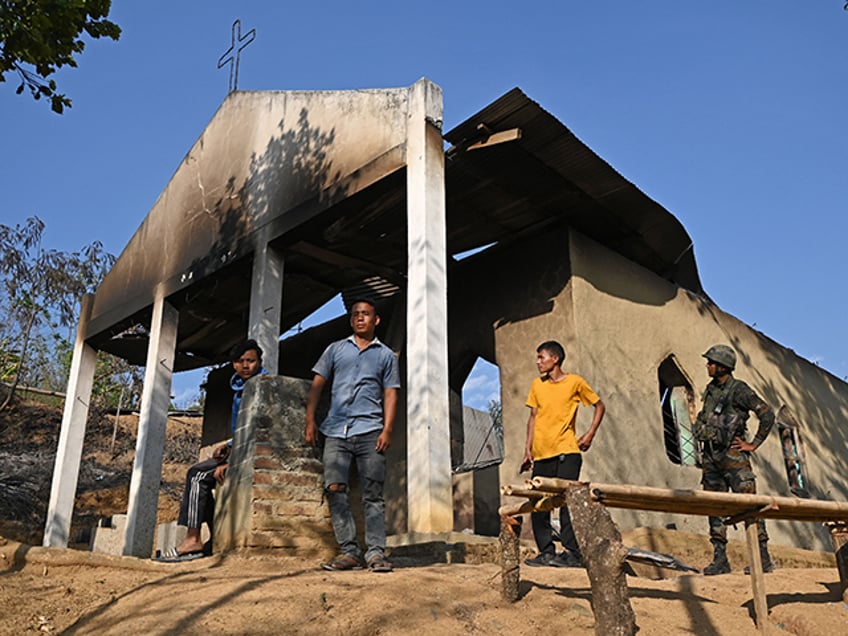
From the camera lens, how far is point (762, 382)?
12.0m

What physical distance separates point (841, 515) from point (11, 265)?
18.7 meters

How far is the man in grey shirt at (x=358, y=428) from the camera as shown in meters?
4.96

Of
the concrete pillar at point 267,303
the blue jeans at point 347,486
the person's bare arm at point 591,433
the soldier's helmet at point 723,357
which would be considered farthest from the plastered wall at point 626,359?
the blue jeans at point 347,486

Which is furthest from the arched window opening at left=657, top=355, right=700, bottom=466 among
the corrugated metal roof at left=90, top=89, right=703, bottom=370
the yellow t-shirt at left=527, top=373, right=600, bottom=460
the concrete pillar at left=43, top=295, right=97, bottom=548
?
the concrete pillar at left=43, top=295, right=97, bottom=548

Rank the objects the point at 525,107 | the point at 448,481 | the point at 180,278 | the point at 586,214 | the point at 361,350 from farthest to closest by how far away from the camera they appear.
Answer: the point at 180,278
the point at 586,214
the point at 525,107
the point at 448,481
the point at 361,350

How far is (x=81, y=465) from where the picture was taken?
1741cm

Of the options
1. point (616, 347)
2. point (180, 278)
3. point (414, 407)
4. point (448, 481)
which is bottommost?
point (448, 481)

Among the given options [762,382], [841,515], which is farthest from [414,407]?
[762,382]

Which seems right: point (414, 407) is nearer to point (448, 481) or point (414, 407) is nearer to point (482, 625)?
point (448, 481)

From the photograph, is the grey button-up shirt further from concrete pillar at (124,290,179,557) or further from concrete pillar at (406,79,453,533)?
concrete pillar at (124,290,179,557)

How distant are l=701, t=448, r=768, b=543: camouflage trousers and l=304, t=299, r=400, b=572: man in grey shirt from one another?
2.71m

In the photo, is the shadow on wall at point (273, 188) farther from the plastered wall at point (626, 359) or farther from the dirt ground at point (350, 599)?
the dirt ground at point (350, 599)

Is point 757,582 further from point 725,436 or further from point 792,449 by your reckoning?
point 792,449

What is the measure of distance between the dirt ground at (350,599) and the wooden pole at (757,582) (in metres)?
0.12
